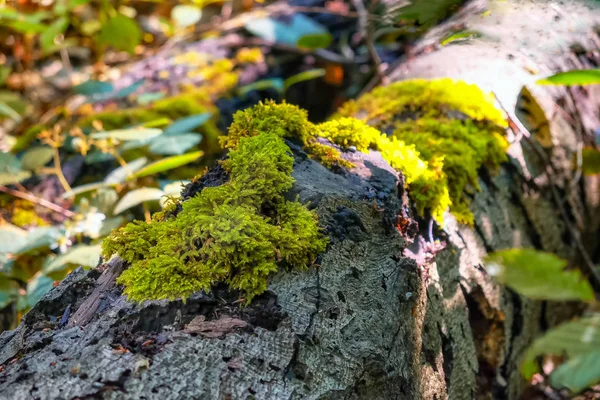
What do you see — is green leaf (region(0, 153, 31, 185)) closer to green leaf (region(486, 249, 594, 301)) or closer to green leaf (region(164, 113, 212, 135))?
green leaf (region(164, 113, 212, 135))

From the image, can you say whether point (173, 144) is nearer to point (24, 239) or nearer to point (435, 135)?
point (24, 239)

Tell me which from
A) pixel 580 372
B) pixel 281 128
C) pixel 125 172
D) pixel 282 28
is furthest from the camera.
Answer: pixel 282 28

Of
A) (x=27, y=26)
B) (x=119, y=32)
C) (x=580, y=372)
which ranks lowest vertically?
(x=119, y=32)

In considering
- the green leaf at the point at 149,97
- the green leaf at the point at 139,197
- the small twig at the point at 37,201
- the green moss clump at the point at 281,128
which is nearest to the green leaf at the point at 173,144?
the green leaf at the point at 139,197

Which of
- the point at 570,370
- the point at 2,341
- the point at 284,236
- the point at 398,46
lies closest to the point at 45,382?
the point at 2,341

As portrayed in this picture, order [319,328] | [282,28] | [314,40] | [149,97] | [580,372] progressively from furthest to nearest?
[282,28], [314,40], [149,97], [319,328], [580,372]

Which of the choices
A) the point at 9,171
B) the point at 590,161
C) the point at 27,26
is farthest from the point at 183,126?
the point at 590,161
